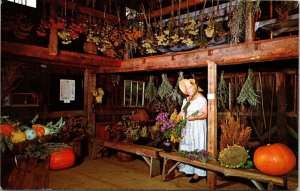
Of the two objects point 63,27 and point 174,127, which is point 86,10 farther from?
point 174,127

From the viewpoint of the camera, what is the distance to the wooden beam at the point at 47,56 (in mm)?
6176

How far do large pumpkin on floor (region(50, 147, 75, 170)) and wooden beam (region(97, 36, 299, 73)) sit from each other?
10.2ft

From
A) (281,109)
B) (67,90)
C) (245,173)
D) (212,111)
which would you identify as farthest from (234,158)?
(67,90)

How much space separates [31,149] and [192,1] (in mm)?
5911

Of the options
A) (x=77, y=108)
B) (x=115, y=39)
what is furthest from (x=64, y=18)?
(x=77, y=108)

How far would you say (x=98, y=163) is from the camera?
8.39m

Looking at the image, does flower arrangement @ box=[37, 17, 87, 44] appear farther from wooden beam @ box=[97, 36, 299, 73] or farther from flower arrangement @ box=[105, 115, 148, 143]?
flower arrangement @ box=[105, 115, 148, 143]

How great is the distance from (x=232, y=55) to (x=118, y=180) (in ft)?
13.5

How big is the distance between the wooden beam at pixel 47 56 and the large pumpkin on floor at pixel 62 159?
2560 mm

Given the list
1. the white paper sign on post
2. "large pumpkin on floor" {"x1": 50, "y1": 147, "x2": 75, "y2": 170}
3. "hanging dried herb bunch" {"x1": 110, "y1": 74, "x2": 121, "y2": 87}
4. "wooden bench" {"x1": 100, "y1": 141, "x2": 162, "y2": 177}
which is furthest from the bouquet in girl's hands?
"hanging dried herb bunch" {"x1": 110, "y1": 74, "x2": 121, "y2": 87}

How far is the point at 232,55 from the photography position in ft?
19.1

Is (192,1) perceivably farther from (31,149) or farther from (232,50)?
(31,149)

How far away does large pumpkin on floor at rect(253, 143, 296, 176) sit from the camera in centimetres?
515

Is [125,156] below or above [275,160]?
below
